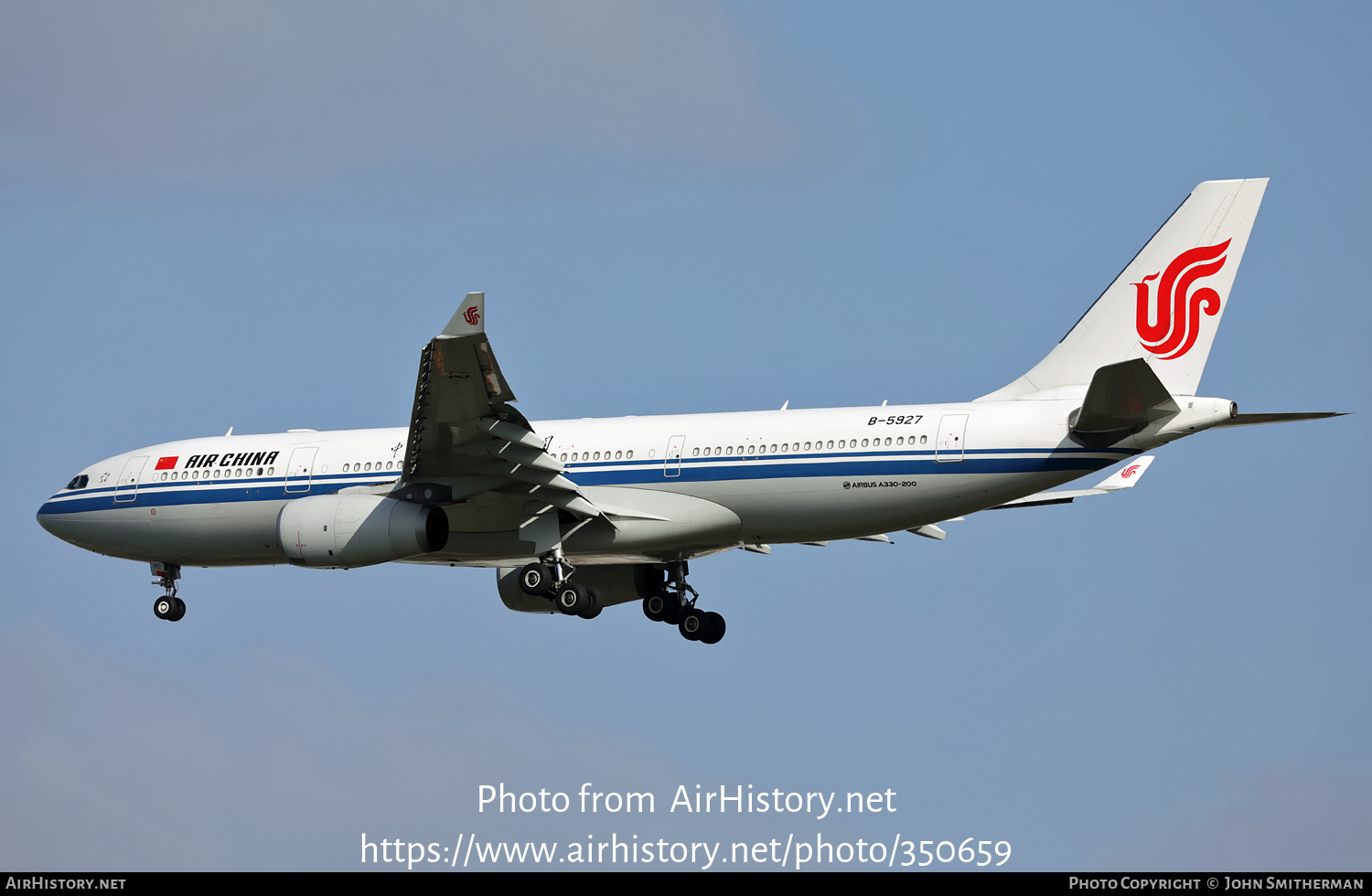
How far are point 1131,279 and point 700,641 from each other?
11846 millimetres

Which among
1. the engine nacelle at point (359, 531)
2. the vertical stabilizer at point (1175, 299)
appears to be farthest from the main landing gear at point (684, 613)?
the vertical stabilizer at point (1175, 299)

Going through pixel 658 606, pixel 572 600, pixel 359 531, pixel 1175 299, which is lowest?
pixel 572 600

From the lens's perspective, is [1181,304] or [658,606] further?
[658,606]

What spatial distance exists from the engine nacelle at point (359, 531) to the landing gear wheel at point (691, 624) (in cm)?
656

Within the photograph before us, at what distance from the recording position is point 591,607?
3095cm

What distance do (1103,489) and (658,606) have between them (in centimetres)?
961

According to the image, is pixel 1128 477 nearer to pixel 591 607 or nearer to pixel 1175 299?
pixel 1175 299

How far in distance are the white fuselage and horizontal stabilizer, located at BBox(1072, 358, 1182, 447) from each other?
299mm

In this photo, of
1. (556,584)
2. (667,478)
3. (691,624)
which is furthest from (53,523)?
(667,478)

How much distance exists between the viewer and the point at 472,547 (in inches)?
1239

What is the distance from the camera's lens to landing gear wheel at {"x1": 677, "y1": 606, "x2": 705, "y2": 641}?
3378 cm

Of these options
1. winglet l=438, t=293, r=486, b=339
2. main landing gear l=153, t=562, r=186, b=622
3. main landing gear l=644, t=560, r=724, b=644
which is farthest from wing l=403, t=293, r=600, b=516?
main landing gear l=153, t=562, r=186, b=622

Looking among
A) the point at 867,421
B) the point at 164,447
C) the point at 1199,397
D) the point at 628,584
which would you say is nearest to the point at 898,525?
the point at 867,421

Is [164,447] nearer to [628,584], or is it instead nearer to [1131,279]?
[628,584]
